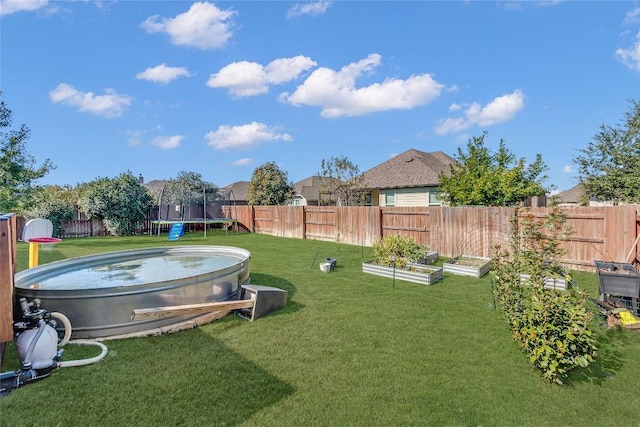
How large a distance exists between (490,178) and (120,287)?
10616 mm

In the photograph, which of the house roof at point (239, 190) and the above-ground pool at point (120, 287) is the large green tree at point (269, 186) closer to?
the house roof at point (239, 190)

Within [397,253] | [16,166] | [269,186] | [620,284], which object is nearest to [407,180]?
[269,186]

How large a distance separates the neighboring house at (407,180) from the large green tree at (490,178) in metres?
5.01

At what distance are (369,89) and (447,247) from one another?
1020cm

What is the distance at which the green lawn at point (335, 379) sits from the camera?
2.44m

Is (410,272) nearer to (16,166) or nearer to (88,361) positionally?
(88,361)

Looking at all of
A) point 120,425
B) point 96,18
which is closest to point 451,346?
point 120,425

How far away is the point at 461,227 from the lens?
30.2 feet

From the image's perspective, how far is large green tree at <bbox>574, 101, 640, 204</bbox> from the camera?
13492mm

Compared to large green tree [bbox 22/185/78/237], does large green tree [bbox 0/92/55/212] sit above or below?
above

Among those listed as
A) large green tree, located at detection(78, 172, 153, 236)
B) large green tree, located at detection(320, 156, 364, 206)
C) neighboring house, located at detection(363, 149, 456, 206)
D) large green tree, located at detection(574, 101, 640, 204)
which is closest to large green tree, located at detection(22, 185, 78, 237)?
large green tree, located at detection(78, 172, 153, 236)

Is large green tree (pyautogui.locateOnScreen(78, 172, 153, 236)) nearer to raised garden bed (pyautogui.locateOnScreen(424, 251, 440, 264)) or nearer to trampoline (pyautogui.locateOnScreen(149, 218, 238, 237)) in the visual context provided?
trampoline (pyautogui.locateOnScreen(149, 218, 238, 237))

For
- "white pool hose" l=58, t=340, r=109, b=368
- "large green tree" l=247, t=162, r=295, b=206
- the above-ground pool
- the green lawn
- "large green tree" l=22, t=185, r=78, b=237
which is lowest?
the green lawn

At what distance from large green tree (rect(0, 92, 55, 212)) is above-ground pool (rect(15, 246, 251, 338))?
8.86 meters
